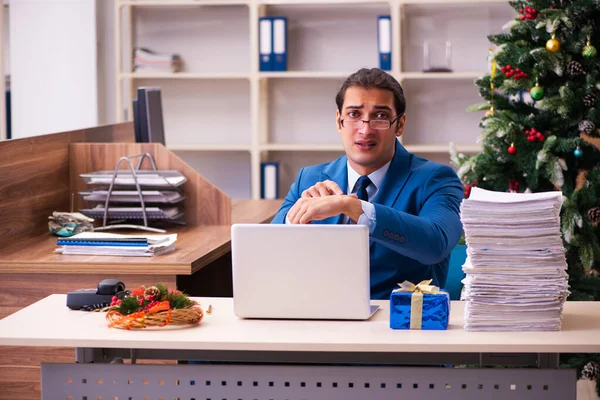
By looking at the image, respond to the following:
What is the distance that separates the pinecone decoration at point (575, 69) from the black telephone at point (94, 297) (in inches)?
78.1

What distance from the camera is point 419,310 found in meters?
1.88

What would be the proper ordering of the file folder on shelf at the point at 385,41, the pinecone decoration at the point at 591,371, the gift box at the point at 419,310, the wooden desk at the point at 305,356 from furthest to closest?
the file folder on shelf at the point at 385,41
the pinecone decoration at the point at 591,371
the gift box at the point at 419,310
the wooden desk at the point at 305,356

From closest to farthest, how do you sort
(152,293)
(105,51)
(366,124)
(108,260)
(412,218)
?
(152,293), (412,218), (366,124), (108,260), (105,51)

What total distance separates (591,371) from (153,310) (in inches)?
77.3

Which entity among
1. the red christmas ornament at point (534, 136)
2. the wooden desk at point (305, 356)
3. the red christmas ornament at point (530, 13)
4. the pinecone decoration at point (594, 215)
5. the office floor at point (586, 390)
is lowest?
the office floor at point (586, 390)

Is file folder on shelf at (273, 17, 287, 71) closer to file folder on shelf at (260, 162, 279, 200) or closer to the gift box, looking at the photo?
file folder on shelf at (260, 162, 279, 200)

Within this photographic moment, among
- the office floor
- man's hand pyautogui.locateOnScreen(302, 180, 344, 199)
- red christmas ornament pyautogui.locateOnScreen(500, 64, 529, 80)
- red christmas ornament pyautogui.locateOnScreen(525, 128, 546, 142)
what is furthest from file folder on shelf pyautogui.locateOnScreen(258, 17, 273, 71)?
man's hand pyautogui.locateOnScreen(302, 180, 344, 199)

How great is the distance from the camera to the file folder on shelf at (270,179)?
18.3 ft

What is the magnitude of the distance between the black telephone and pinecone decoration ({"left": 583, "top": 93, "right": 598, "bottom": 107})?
77.3 inches

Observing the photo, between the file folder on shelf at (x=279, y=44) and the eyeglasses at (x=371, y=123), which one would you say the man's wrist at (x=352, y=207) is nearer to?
the eyeglasses at (x=371, y=123)

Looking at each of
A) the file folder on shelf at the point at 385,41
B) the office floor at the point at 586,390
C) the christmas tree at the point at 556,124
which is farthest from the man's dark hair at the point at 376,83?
the file folder on shelf at the point at 385,41

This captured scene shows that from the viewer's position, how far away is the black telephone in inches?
83.2

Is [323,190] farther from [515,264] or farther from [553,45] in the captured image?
[553,45]

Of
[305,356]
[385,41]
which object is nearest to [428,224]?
[305,356]
